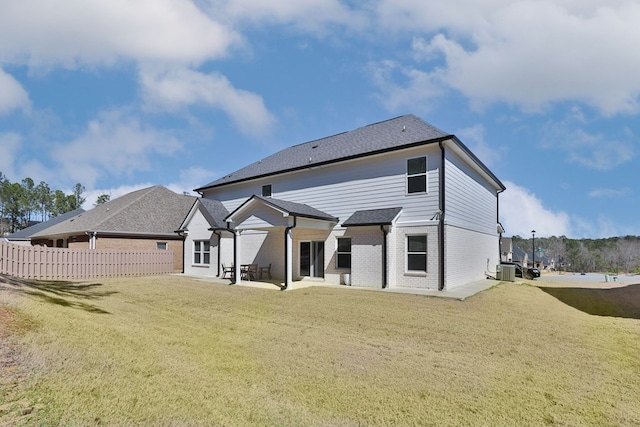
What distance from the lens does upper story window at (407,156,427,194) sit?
48.1ft

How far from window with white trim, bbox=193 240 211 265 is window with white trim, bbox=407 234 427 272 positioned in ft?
42.5

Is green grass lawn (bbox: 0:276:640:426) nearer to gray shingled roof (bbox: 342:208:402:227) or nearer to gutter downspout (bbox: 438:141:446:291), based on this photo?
gutter downspout (bbox: 438:141:446:291)

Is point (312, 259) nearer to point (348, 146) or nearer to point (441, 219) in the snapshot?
point (348, 146)

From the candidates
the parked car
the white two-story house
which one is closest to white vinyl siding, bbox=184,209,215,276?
the white two-story house

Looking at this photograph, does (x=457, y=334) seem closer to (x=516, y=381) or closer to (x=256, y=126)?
(x=516, y=381)

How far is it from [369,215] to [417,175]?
9.24 ft

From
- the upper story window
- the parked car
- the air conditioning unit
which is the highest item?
the upper story window

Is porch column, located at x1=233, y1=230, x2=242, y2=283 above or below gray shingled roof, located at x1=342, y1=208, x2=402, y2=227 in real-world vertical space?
below

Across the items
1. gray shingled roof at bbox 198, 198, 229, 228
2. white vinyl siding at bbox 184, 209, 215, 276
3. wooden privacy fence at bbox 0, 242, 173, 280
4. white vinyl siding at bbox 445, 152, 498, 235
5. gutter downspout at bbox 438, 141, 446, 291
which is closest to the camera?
gutter downspout at bbox 438, 141, 446, 291

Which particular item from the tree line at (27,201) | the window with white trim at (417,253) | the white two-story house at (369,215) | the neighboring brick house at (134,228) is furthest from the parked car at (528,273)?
the tree line at (27,201)

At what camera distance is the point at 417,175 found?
14.8m

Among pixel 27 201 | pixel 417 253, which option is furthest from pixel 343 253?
pixel 27 201

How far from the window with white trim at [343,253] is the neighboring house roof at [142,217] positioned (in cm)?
1480

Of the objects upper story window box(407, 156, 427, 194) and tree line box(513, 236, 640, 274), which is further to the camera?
tree line box(513, 236, 640, 274)
